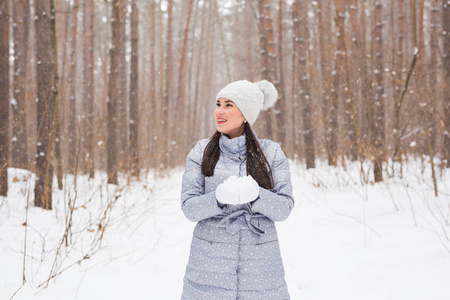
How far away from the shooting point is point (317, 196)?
633 cm

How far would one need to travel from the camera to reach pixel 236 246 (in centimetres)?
159

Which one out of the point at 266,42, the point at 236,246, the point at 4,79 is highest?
the point at 266,42

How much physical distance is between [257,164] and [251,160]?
0.12 feet

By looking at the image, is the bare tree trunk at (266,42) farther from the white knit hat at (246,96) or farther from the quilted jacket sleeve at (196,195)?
the quilted jacket sleeve at (196,195)

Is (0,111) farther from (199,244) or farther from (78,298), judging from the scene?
(199,244)

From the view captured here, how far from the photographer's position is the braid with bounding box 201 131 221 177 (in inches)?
67.6

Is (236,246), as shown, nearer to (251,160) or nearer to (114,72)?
(251,160)

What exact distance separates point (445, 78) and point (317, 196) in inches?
105

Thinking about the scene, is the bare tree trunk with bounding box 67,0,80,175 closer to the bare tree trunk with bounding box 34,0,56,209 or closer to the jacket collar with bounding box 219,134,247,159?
the bare tree trunk with bounding box 34,0,56,209

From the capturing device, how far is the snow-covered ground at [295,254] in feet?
9.36

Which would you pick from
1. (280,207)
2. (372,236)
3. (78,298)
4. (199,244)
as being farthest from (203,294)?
(372,236)

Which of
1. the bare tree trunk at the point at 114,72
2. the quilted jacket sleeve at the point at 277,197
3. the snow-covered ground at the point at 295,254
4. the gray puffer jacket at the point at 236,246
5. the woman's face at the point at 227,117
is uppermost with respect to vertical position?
the bare tree trunk at the point at 114,72

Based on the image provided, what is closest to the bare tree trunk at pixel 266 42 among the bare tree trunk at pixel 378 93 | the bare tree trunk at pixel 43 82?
the bare tree trunk at pixel 378 93

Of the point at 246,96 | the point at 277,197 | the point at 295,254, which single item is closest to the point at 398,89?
the point at 295,254
